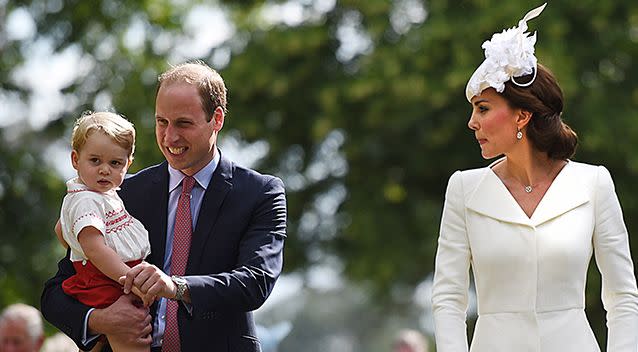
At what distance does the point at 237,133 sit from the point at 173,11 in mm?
4597

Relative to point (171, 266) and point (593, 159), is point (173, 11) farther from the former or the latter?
point (171, 266)

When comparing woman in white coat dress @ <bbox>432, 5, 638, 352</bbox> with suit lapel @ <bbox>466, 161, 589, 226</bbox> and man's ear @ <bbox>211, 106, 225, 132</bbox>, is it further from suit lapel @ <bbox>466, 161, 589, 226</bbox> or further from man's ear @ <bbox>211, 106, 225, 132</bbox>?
man's ear @ <bbox>211, 106, 225, 132</bbox>

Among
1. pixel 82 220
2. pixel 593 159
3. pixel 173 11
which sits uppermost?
pixel 173 11

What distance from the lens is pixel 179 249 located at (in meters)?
5.54

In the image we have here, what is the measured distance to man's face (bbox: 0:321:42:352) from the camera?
A: 9.88 m

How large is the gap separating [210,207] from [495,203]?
3.73 feet

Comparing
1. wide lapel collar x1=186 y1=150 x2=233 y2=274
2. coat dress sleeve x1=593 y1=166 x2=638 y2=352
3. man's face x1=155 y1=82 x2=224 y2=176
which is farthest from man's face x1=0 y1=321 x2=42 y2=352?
coat dress sleeve x1=593 y1=166 x2=638 y2=352

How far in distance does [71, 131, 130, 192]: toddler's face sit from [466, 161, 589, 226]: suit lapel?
1.40m

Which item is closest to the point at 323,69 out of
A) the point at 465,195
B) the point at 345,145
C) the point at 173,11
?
the point at 345,145

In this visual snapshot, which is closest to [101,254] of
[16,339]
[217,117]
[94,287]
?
[94,287]

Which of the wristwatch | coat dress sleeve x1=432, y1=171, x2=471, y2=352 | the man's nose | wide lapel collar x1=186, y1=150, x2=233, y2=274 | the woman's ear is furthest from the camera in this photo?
the woman's ear

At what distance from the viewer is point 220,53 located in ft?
55.7

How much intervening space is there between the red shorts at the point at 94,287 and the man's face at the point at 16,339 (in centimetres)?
460

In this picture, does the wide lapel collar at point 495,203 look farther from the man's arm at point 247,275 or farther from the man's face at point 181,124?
the man's face at point 181,124
